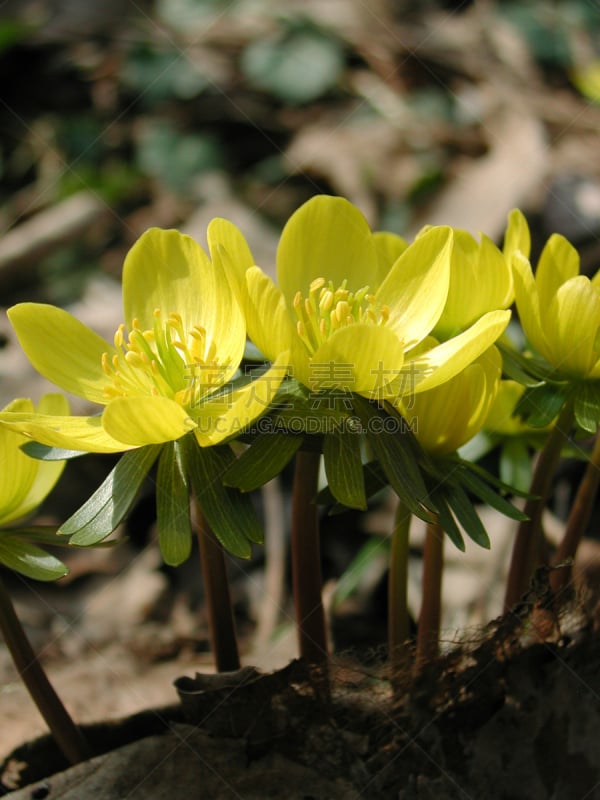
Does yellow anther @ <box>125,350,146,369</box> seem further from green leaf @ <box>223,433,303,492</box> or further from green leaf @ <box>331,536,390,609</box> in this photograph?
green leaf @ <box>331,536,390,609</box>

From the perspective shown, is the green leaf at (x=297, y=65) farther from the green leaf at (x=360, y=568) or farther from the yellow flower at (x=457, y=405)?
the yellow flower at (x=457, y=405)

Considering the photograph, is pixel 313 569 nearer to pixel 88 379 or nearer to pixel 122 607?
pixel 88 379

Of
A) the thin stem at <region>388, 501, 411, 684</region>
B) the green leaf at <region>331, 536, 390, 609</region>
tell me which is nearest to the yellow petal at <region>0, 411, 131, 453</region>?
the thin stem at <region>388, 501, 411, 684</region>

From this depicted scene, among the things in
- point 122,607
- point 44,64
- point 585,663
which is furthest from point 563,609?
point 44,64

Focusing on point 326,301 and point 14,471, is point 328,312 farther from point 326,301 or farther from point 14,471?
point 14,471

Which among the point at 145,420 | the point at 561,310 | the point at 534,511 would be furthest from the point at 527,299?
the point at 145,420

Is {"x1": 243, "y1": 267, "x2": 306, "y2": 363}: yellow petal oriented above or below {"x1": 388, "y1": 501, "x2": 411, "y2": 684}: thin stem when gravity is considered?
above

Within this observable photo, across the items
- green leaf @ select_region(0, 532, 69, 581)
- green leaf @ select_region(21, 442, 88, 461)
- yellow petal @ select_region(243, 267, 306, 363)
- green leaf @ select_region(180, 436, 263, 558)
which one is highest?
→ yellow petal @ select_region(243, 267, 306, 363)
